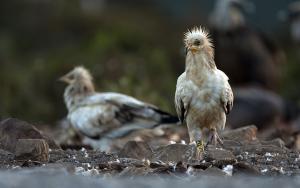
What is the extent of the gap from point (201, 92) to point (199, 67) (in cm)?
30

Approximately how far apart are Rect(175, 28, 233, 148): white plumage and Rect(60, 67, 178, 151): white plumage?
123 inches

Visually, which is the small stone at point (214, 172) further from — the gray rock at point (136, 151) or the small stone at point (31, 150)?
the small stone at point (31, 150)

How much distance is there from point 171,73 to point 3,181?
21945 millimetres

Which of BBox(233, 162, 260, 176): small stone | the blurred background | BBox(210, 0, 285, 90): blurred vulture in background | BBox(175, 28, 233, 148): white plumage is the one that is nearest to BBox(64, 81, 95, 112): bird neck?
the blurred background

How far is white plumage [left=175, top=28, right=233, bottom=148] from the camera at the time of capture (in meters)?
12.2

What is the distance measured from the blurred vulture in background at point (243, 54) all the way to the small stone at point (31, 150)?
16849 millimetres

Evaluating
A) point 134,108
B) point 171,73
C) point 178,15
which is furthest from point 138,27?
point 134,108

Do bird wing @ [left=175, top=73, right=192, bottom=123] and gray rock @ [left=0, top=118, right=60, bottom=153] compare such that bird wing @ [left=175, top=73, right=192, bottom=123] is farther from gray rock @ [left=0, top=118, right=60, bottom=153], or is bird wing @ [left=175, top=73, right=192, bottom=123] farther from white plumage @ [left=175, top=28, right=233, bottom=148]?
gray rock @ [left=0, top=118, right=60, bottom=153]

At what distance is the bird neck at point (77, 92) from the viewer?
674 inches

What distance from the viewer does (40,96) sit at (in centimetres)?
2600

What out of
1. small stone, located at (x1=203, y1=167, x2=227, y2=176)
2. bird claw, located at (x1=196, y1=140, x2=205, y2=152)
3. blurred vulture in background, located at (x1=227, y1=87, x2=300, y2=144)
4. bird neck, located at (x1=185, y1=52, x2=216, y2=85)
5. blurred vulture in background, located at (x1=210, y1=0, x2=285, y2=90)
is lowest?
small stone, located at (x1=203, y1=167, x2=227, y2=176)

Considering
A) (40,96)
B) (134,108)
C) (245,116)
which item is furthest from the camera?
(40,96)

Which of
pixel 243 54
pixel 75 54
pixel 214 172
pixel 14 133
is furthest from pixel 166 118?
pixel 75 54

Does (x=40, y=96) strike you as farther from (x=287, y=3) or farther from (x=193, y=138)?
(x=287, y=3)
